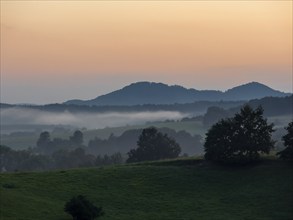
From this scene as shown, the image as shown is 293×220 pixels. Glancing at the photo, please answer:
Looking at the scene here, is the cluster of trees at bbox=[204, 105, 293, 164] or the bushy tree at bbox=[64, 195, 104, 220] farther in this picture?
the cluster of trees at bbox=[204, 105, 293, 164]

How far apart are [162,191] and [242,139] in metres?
19.1

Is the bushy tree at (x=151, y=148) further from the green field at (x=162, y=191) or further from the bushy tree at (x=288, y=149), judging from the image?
the bushy tree at (x=288, y=149)

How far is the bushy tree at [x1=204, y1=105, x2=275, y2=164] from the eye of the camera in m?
84.3

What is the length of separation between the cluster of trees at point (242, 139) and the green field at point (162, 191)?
7.32ft

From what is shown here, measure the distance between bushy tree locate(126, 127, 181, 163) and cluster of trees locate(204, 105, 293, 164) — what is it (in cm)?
3910

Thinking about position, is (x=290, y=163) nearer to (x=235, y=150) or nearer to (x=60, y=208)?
(x=235, y=150)

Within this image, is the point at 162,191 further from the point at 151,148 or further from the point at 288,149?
the point at 151,148

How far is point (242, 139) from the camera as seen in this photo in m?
84.3

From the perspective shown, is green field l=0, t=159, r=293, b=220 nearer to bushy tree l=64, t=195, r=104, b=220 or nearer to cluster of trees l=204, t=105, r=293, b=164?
cluster of trees l=204, t=105, r=293, b=164

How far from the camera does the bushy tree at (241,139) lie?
8431 centimetres

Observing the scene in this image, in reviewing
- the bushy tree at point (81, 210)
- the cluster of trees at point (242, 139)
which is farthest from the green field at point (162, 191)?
the bushy tree at point (81, 210)

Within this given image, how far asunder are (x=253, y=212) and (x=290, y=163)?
19618mm

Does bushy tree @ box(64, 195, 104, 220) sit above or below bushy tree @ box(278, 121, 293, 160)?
below

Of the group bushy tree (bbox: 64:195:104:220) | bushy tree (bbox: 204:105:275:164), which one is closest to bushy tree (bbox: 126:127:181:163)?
bushy tree (bbox: 204:105:275:164)
